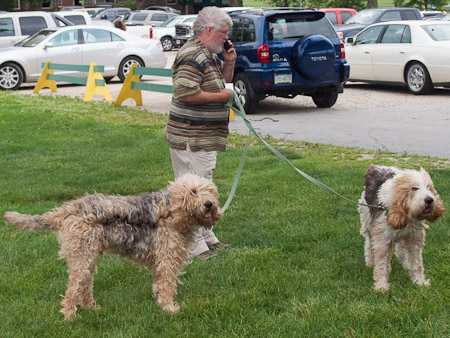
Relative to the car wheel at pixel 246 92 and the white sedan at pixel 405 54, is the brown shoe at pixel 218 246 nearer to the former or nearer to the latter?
the car wheel at pixel 246 92

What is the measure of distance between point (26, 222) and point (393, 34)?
554 inches

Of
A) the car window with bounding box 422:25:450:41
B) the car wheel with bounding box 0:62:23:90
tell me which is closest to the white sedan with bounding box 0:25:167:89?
the car wheel with bounding box 0:62:23:90

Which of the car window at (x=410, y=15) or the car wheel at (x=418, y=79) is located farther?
the car window at (x=410, y=15)

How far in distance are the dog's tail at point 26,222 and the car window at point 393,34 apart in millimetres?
13686

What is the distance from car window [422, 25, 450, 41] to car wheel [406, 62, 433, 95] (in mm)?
780

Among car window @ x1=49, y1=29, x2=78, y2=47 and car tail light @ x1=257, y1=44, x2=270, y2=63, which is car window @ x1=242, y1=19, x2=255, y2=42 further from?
car window @ x1=49, y1=29, x2=78, y2=47

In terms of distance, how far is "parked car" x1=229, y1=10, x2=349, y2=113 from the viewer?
1287 centimetres

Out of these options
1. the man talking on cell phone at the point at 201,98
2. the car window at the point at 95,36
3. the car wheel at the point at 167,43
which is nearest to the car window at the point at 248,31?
the car window at the point at 95,36

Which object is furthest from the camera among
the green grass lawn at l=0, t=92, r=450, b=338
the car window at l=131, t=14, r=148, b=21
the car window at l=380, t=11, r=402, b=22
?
the car window at l=131, t=14, r=148, b=21

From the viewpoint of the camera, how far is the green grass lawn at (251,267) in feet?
13.8

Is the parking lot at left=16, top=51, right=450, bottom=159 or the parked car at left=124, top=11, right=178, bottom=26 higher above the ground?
the parked car at left=124, top=11, right=178, bottom=26

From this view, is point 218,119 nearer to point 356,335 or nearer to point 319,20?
point 356,335

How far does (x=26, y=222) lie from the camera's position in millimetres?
4367

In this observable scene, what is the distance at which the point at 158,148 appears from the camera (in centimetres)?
1006
